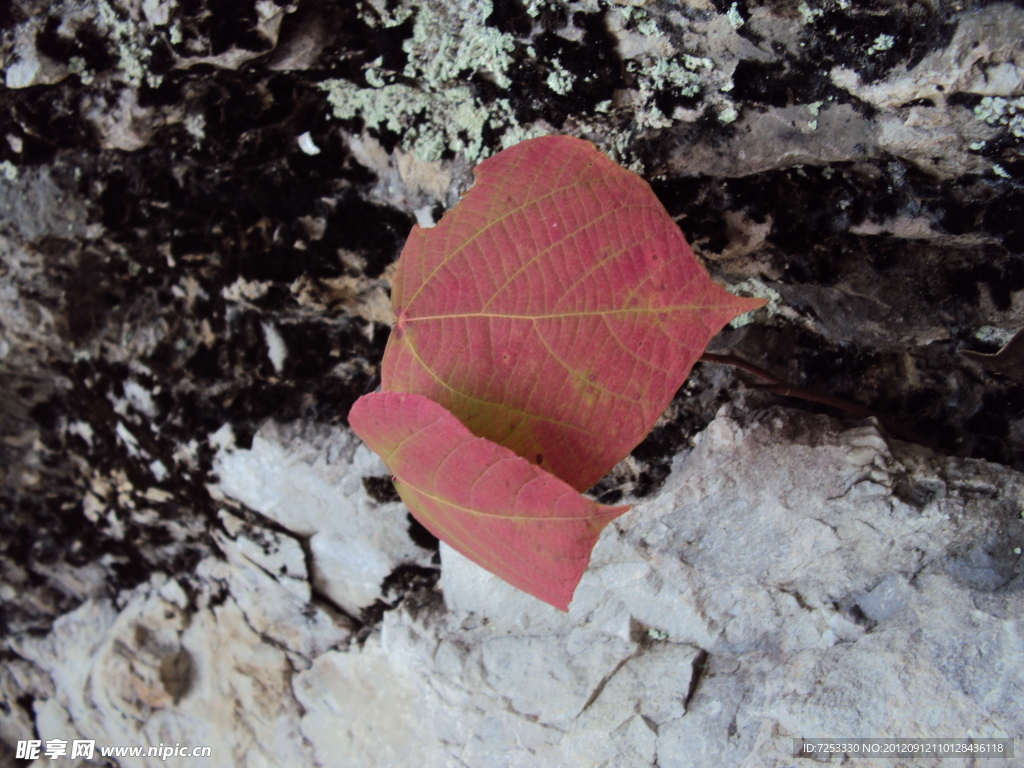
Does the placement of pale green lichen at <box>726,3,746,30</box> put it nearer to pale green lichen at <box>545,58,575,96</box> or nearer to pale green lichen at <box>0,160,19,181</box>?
pale green lichen at <box>545,58,575,96</box>

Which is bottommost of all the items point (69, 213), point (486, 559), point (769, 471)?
point (486, 559)

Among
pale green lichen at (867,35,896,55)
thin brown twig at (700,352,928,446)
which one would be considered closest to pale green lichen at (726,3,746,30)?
pale green lichen at (867,35,896,55)

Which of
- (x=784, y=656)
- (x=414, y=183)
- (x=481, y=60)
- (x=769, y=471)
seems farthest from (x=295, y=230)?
(x=784, y=656)

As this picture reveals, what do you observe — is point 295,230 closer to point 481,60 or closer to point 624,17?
point 481,60

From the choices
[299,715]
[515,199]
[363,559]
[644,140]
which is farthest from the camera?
[299,715]

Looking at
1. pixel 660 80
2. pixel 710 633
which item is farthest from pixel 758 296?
pixel 710 633

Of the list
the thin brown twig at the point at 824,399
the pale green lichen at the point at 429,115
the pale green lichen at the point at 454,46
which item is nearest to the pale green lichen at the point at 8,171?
the pale green lichen at the point at 429,115
